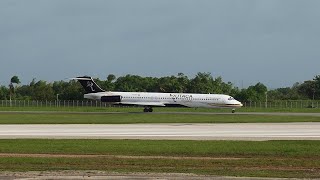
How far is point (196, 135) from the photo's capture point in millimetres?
32031

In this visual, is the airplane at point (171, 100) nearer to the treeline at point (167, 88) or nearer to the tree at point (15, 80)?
the treeline at point (167, 88)

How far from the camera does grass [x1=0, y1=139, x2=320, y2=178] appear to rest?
17.6 metres

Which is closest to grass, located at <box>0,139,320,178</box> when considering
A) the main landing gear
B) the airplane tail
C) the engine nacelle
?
the main landing gear

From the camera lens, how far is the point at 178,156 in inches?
858

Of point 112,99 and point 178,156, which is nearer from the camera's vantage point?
point 178,156

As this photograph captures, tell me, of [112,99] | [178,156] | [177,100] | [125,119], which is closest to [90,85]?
[112,99]

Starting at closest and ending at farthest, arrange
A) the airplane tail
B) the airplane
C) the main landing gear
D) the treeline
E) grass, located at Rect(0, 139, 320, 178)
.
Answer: grass, located at Rect(0, 139, 320, 178), the main landing gear, the airplane, the airplane tail, the treeline

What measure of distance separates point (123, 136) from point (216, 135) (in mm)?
4732

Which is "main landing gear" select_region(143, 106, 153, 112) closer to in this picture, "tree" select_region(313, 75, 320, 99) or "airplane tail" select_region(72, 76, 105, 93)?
"airplane tail" select_region(72, 76, 105, 93)

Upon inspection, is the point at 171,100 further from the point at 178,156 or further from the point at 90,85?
the point at 178,156

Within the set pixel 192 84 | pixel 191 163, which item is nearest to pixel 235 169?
pixel 191 163

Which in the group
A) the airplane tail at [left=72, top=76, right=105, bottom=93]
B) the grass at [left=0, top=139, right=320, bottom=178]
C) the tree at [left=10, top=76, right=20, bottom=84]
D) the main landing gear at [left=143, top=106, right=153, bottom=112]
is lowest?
the main landing gear at [left=143, top=106, right=153, bottom=112]

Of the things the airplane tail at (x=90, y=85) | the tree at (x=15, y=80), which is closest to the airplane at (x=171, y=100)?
the airplane tail at (x=90, y=85)

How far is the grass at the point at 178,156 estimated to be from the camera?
17.6m
